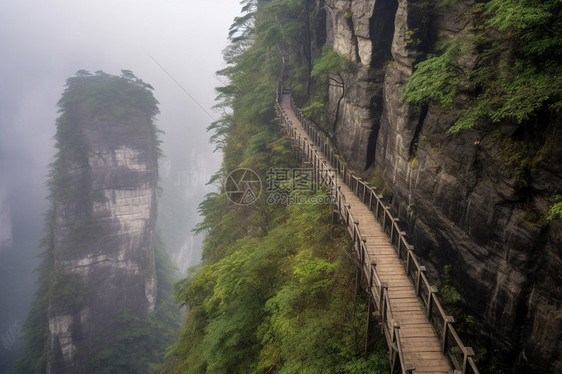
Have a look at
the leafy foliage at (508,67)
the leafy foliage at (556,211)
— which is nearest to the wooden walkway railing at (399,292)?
the leafy foliage at (556,211)

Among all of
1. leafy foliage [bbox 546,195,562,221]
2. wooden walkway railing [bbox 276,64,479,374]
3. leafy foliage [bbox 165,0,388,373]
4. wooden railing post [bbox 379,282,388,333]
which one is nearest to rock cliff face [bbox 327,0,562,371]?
leafy foliage [bbox 546,195,562,221]

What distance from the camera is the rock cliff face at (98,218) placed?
3788cm

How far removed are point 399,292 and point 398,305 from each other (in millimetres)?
479

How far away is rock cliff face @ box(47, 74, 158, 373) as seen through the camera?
37.9 m

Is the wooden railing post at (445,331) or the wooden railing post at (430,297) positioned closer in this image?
the wooden railing post at (445,331)

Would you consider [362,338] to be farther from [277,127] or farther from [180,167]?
[180,167]

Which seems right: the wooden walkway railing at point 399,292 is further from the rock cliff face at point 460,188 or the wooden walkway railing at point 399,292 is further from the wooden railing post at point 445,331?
the rock cliff face at point 460,188

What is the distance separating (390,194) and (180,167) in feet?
410

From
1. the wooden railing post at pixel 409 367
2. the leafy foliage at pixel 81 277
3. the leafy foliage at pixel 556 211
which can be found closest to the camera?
the leafy foliage at pixel 556 211

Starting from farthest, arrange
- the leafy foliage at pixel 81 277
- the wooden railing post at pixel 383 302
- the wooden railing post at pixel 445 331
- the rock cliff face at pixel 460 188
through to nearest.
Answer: the leafy foliage at pixel 81 277 → the wooden railing post at pixel 383 302 → the wooden railing post at pixel 445 331 → the rock cliff face at pixel 460 188

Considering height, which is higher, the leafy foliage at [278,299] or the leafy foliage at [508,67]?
the leafy foliage at [508,67]

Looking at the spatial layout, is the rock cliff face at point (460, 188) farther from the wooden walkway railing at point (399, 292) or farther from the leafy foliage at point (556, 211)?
the wooden walkway railing at point (399, 292)

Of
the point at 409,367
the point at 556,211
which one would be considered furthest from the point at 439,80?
the point at 409,367

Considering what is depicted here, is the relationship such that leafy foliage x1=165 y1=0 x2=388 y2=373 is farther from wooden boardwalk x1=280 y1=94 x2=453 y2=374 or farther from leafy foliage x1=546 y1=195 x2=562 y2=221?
leafy foliage x1=546 y1=195 x2=562 y2=221
